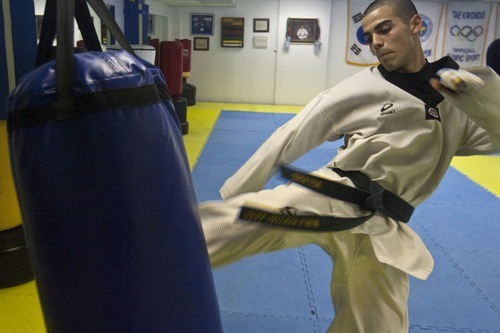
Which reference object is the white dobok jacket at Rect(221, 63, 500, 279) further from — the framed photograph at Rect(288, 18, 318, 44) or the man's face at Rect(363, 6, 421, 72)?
the framed photograph at Rect(288, 18, 318, 44)

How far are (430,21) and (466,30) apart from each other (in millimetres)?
992

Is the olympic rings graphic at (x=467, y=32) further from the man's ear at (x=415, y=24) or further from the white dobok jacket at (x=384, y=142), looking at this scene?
the white dobok jacket at (x=384, y=142)

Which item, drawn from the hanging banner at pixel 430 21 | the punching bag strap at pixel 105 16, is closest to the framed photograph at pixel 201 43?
→ the hanging banner at pixel 430 21

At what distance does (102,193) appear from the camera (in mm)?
961

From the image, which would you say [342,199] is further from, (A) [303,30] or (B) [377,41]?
(A) [303,30]

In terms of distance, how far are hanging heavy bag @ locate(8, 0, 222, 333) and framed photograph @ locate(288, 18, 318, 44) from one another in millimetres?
11531

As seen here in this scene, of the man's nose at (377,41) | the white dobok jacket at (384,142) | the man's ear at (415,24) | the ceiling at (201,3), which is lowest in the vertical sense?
the white dobok jacket at (384,142)

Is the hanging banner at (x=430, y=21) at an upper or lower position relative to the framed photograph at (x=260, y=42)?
upper

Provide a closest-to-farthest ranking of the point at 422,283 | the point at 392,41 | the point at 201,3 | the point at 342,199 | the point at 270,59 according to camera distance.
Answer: the point at 342,199 → the point at 392,41 → the point at 422,283 → the point at 201,3 → the point at 270,59

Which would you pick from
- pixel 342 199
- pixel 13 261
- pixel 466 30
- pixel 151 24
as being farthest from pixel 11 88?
pixel 466 30

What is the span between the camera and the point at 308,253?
379 centimetres

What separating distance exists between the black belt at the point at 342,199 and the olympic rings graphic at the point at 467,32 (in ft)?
37.8

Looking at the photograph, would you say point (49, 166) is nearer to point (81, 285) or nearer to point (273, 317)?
point (81, 285)

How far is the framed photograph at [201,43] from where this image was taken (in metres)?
12.4
